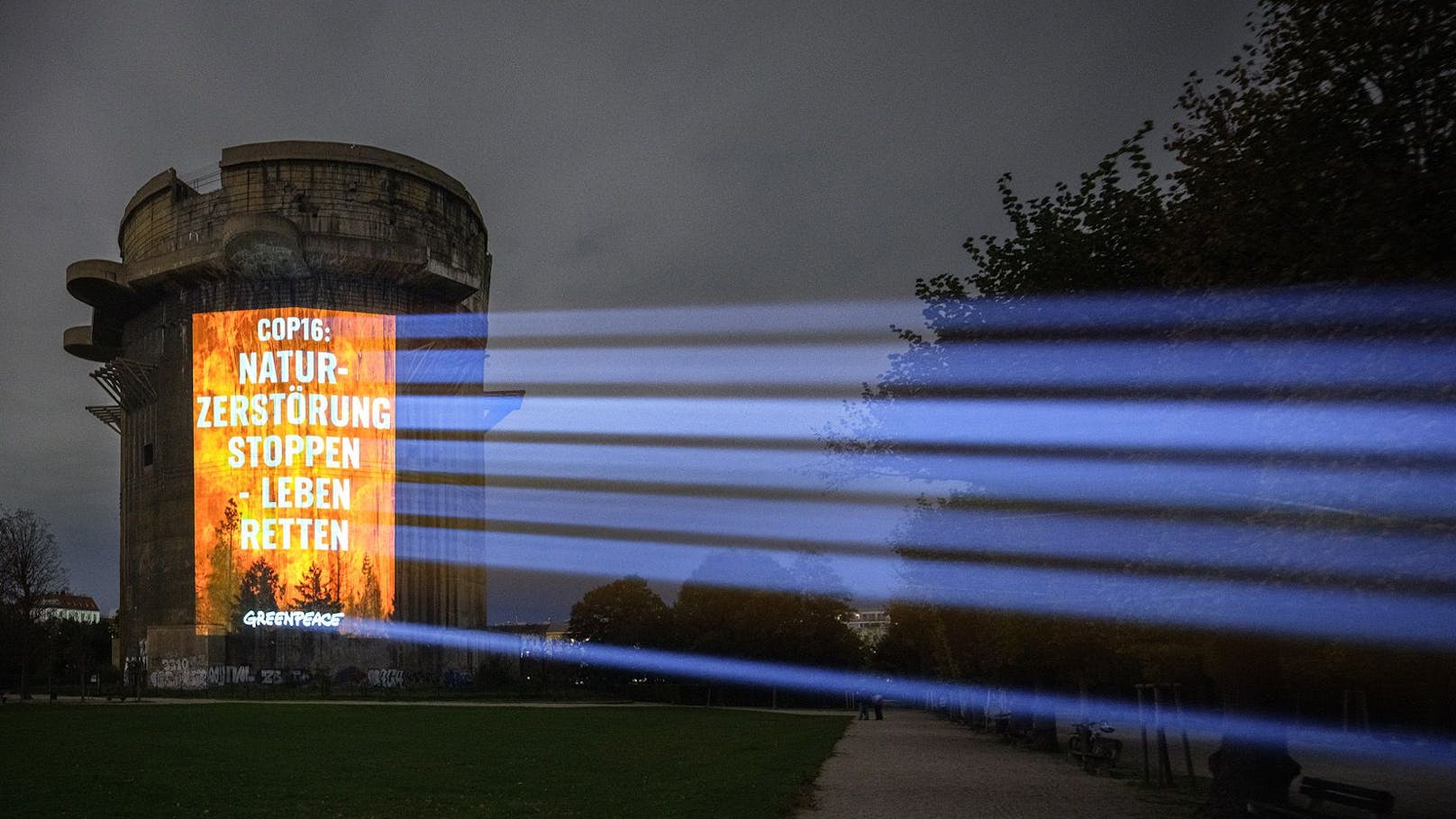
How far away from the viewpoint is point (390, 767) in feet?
77.5

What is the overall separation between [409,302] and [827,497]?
259ft

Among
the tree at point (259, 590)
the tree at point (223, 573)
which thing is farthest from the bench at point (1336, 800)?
the tree at point (223, 573)

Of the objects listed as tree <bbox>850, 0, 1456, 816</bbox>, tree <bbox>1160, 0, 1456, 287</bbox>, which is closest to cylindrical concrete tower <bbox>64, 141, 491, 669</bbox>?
tree <bbox>850, 0, 1456, 816</bbox>

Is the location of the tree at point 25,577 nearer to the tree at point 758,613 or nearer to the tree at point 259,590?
the tree at point 259,590

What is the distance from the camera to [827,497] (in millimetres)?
24922

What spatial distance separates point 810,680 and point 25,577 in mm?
53189

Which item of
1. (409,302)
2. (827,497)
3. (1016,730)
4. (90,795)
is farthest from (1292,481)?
(409,302)

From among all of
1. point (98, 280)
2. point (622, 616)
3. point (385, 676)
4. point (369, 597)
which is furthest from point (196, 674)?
point (98, 280)

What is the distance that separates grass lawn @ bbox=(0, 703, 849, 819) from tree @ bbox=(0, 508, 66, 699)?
23.4 meters

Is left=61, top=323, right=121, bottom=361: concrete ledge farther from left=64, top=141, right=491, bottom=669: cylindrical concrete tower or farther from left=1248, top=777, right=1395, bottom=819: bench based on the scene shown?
left=1248, top=777, right=1395, bottom=819: bench

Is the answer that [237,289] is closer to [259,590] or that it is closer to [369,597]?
[259,590]

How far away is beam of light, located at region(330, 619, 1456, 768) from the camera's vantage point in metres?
36.9

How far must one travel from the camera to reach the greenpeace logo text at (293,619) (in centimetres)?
8588

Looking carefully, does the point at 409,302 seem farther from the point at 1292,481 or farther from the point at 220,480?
the point at 1292,481
